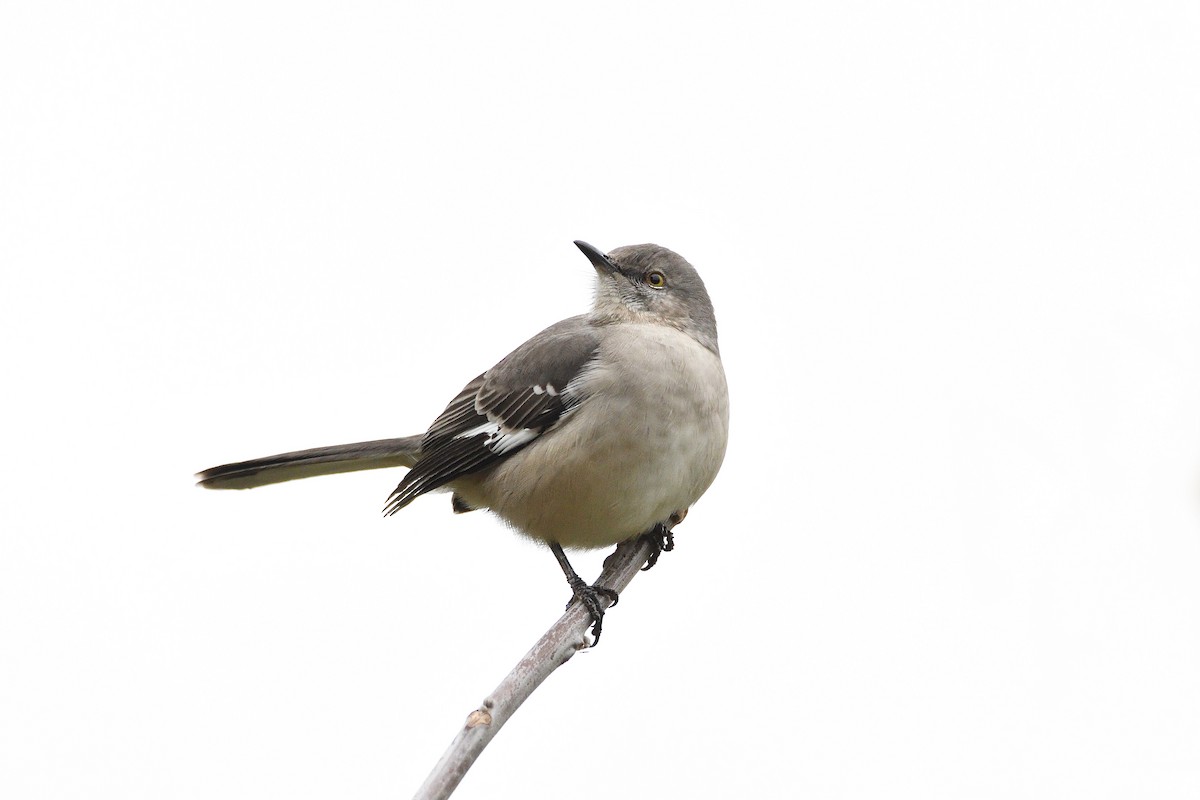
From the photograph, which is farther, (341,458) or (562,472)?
(341,458)

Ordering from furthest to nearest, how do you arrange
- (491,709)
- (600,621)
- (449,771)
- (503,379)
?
(503,379), (600,621), (491,709), (449,771)

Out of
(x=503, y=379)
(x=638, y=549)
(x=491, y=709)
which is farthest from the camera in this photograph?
(x=503, y=379)

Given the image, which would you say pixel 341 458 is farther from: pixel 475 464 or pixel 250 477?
pixel 475 464

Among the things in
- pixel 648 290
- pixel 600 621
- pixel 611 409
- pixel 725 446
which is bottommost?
pixel 600 621

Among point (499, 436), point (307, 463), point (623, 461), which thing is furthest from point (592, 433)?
point (307, 463)

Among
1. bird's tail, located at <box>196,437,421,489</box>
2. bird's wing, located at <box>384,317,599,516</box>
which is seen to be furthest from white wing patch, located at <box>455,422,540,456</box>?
bird's tail, located at <box>196,437,421,489</box>

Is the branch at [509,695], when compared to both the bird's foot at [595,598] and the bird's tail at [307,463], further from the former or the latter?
the bird's tail at [307,463]

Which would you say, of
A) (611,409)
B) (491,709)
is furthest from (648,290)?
(491,709)

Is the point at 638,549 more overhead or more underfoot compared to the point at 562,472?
more underfoot
